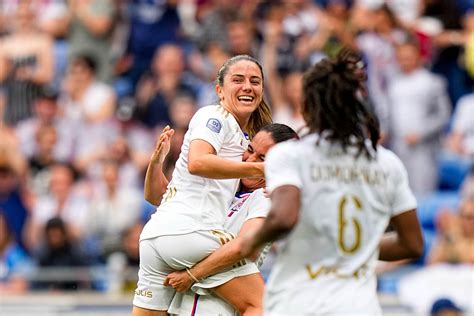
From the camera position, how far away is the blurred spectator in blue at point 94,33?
15.0m

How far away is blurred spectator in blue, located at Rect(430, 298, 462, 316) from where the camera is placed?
34.5 feet

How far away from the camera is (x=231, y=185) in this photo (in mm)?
6926

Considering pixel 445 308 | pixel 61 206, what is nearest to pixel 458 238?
pixel 445 308

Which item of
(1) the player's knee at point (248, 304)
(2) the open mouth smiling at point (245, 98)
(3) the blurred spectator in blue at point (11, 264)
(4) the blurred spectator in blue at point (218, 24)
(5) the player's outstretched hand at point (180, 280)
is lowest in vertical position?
(3) the blurred spectator in blue at point (11, 264)

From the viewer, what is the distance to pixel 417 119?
13508 mm

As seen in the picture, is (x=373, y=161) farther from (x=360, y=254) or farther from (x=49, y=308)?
(x=49, y=308)

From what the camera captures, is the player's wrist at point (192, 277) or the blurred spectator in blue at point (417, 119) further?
the blurred spectator in blue at point (417, 119)

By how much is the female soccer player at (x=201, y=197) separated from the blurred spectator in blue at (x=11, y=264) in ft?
18.5

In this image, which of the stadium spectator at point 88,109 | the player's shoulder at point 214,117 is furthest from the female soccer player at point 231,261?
the stadium spectator at point 88,109

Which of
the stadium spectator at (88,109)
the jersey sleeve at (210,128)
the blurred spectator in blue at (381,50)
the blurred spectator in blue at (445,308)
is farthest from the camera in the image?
the stadium spectator at (88,109)

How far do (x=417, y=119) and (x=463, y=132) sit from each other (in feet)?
1.75

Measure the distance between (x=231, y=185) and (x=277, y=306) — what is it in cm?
151

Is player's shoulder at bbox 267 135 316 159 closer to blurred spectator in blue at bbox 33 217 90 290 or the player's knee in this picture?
the player's knee

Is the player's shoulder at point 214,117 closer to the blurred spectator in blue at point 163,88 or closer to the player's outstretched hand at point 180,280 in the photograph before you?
the player's outstretched hand at point 180,280
